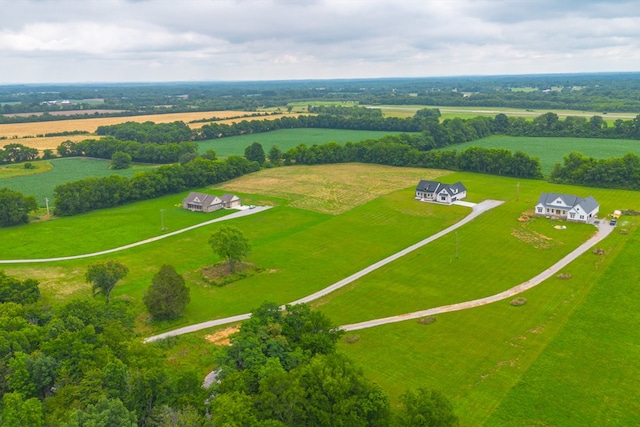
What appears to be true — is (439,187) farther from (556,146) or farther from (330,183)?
(556,146)

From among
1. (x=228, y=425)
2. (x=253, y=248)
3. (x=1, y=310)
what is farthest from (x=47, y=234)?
(x=228, y=425)

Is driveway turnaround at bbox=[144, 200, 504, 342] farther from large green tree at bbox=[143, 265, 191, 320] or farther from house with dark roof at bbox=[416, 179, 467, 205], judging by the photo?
house with dark roof at bbox=[416, 179, 467, 205]

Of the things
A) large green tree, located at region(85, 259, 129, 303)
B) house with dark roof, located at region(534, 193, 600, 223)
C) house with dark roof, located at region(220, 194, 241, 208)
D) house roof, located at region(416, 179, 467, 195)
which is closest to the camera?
large green tree, located at region(85, 259, 129, 303)

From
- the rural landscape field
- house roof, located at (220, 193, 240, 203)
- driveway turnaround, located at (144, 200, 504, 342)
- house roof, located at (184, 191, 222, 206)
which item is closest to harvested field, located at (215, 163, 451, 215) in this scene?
the rural landscape field

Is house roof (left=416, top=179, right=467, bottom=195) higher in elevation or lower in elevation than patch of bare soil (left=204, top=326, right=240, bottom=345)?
higher

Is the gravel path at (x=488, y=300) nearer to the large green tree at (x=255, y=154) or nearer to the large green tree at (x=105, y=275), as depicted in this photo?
the large green tree at (x=105, y=275)

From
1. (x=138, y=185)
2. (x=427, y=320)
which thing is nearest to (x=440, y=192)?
(x=427, y=320)

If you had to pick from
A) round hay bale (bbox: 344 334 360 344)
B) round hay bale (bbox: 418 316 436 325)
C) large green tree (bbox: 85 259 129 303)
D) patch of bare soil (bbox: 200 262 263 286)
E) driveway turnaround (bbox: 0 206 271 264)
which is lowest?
round hay bale (bbox: 344 334 360 344)

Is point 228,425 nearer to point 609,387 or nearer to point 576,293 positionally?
point 609,387
